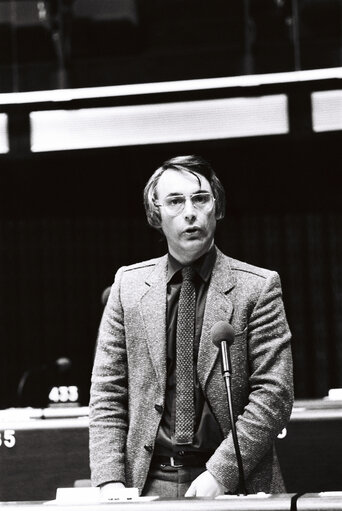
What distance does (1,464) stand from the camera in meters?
3.49

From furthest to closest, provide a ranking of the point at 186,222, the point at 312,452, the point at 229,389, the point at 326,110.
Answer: the point at 326,110, the point at 312,452, the point at 186,222, the point at 229,389

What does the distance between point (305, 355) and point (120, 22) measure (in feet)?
A: 8.83

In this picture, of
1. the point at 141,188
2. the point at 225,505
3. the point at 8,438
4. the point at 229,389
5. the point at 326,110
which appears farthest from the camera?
the point at 141,188

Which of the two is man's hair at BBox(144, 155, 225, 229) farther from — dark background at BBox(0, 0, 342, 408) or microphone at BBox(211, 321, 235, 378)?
dark background at BBox(0, 0, 342, 408)

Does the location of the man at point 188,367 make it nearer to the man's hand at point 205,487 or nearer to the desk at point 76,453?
the man's hand at point 205,487

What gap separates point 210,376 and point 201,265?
0.28m

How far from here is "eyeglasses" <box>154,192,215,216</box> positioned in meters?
2.26

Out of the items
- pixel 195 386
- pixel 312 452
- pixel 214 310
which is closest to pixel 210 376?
pixel 195 386

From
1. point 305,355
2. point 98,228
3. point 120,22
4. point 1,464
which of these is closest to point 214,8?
point 120,22

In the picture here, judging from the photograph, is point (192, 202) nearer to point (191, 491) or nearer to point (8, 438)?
point (191, 491)

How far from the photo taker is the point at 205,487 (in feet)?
6.52

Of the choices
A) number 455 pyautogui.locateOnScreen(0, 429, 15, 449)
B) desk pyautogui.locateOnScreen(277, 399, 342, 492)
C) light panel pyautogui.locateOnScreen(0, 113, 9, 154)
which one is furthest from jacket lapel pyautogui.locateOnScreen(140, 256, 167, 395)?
light panel pyautogui.locateOnScreen(0, 113, 9, 154)

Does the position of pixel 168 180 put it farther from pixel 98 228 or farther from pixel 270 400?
pixel 98 228

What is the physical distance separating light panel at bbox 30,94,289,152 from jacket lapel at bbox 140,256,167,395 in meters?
3.69
